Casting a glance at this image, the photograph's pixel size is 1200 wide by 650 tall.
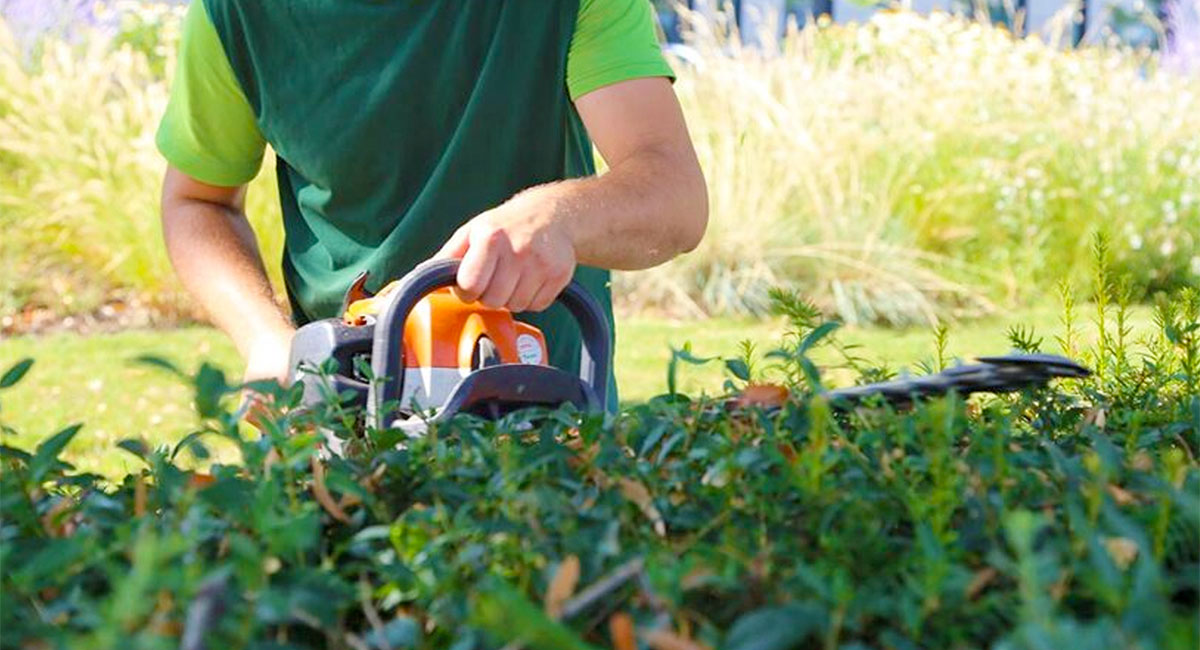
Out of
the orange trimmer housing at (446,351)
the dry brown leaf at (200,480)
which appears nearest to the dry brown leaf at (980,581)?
the dry brown leaf at (200,480)

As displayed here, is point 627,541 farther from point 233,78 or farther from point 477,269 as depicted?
point 233,78

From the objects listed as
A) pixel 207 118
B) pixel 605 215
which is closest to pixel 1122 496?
pixel 605 215

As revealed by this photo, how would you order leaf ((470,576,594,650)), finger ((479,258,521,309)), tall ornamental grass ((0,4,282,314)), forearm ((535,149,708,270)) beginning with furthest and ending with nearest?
1. tall ornamental grass ((0,4,282,314))
2. forearm ((535,149,708,270))
3. finger ((479,258,521,309))
4. leaf ((470,576,594,650))

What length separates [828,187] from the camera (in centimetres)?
993

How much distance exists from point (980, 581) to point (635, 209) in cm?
161

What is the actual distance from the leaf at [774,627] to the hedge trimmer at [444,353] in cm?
89

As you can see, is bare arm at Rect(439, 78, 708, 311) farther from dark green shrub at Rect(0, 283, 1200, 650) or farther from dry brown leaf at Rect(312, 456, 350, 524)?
dry brown leaf at Rect(312, 456, 350, 524)

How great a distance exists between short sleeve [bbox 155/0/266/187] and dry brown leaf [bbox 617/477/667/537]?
2190 mm

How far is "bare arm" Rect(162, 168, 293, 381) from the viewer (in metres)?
2.83

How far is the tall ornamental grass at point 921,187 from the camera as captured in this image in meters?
9.30

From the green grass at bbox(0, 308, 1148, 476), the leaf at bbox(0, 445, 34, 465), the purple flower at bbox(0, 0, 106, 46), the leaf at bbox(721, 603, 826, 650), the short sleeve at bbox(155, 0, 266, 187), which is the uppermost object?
the purple flower at bbox(0, 0, 106, 46)

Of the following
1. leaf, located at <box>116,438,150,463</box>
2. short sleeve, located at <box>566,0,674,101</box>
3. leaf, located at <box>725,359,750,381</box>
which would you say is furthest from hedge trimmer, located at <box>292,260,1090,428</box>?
short sleeve, located at <box>566,0,674,101</box>

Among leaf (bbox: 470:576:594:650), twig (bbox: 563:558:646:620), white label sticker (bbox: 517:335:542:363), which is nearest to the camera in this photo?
leaf (bbox: 470:576:594:650)

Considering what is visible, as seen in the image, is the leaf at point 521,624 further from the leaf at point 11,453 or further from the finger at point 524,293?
the finger at point 524,293
